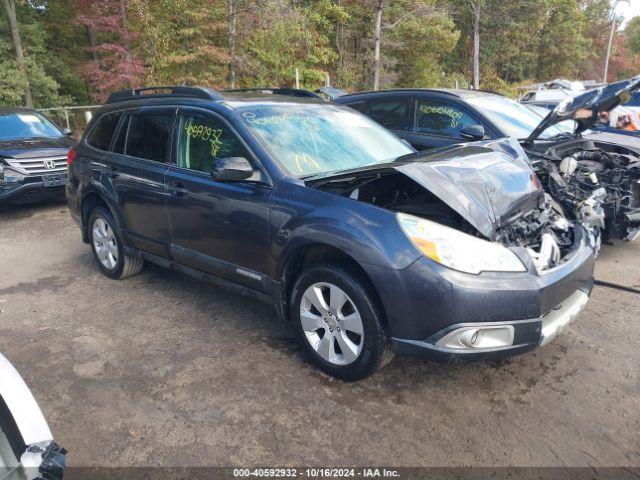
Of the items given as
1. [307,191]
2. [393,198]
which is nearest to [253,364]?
[307,191]

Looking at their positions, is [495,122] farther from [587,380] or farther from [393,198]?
[587,380]

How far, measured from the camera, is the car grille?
763 cm

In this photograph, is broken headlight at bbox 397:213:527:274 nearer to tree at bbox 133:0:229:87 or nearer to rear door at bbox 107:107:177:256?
rear door at bbox 107:107:177:256

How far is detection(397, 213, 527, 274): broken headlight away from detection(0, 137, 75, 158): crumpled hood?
704 cm

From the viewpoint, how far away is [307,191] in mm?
3217

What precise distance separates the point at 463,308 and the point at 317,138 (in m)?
1.83

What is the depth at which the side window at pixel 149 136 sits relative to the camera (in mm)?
4227

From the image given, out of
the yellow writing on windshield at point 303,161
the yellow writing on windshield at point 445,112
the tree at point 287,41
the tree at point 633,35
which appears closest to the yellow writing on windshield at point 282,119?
the yellow writing on windshield at point 303,161

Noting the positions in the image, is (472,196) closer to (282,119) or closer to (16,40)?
(282,119)

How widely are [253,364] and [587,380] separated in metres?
2.11

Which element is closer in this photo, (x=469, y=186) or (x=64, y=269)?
(x=469, y=186)

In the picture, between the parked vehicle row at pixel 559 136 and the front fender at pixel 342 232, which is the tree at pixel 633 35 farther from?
the front fender at pixel 342 232

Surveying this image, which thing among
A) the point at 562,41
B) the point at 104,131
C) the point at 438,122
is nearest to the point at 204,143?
the point at 104,131

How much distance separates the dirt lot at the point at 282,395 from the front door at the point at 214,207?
57 cm
